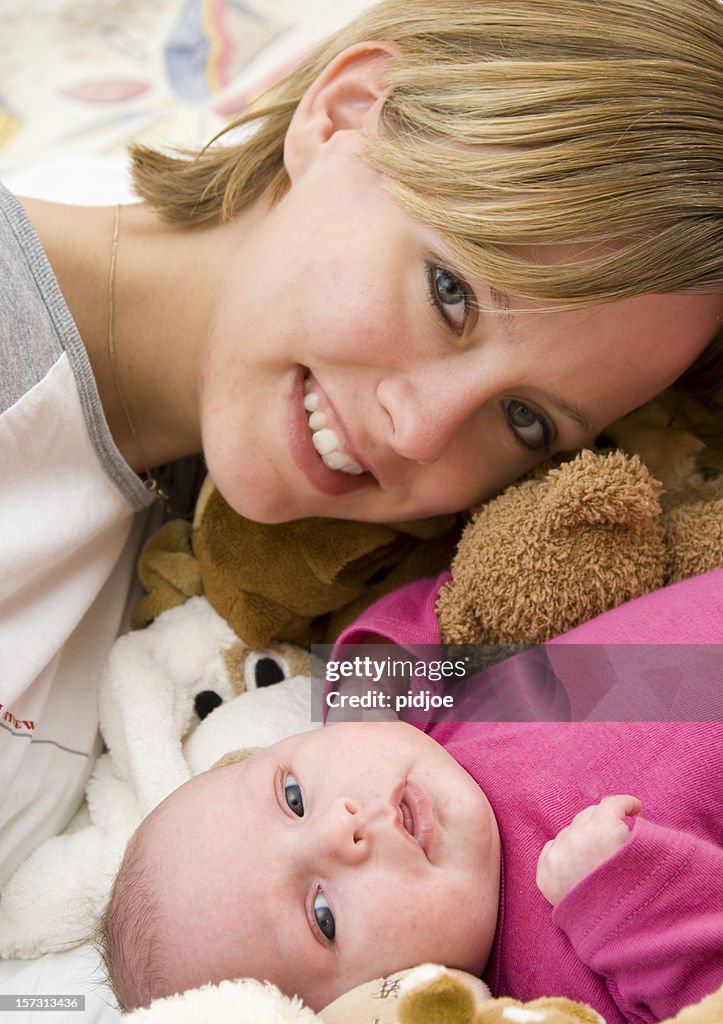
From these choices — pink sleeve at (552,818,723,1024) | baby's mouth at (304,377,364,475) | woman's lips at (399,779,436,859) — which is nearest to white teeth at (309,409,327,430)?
baby's mouth at (304,377,364,475)

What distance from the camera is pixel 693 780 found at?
84 cm

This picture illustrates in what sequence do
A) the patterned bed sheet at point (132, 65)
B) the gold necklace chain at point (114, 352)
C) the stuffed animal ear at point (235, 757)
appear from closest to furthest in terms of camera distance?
the stuffed animal ear at point (235, 757)
the gold necklace chain at point (114, 352)
the patterned bed sheet at point (132, 65)

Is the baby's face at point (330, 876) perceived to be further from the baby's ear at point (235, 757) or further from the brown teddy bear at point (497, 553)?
the brown teddy bear at point (497, 553)

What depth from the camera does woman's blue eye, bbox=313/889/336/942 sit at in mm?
864

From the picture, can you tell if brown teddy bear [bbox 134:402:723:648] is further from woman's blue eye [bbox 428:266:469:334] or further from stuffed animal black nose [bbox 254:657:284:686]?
woman's blue eye [bbox 428:266:469:334]

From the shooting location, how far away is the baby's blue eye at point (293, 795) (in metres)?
0.92

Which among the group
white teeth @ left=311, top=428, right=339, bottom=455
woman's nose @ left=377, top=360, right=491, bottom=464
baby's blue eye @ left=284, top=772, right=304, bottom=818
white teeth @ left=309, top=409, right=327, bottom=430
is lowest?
baby's blue eye @ left=284, top=772, right=304, bottom=818

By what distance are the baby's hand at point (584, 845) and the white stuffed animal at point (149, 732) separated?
413 millimetres

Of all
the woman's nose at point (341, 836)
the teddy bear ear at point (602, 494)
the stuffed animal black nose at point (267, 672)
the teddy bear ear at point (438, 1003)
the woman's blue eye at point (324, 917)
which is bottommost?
the stuffed animal black nose at point (267, 672)

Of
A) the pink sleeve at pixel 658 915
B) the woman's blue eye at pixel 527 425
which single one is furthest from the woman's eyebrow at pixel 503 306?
the pink sleeve at pixel 658 915

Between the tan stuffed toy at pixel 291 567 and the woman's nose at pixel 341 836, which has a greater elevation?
the woman's nose at pixel 341 836

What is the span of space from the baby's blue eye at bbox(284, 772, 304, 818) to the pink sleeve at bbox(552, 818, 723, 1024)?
262 millimetres

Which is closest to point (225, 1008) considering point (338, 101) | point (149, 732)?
point (149, 732)

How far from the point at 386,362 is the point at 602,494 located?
261 mm
